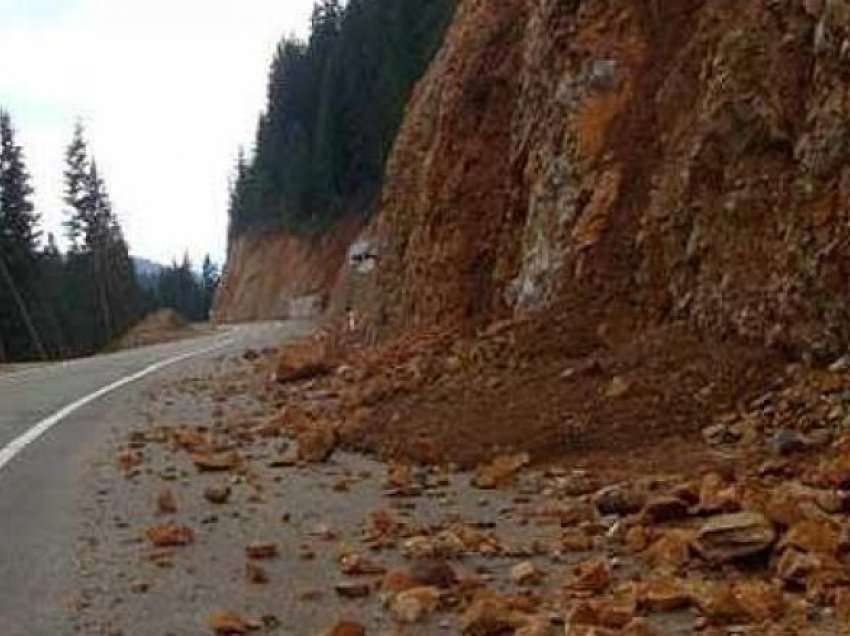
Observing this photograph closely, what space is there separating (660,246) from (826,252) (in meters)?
2.38

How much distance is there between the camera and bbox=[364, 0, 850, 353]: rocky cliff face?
34.1 feet

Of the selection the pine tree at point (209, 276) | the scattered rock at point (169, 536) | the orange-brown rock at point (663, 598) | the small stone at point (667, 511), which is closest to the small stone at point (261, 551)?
the scattered rock at point (169, 536)

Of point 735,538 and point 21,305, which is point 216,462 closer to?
point 735,538

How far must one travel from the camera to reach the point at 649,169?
512 inches

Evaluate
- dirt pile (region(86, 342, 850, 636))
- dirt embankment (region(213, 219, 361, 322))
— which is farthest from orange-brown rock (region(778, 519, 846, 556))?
dirt embankment (region(213, 219, 361, 322))

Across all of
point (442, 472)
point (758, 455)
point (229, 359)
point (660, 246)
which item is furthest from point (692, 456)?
point (229, 359)

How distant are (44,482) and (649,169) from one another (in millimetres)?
6000

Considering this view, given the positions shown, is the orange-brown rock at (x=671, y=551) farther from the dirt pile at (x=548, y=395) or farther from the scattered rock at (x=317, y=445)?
the scattered rock at (x=317, y=445)

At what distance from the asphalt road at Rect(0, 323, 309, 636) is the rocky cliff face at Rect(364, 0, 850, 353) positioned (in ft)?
14.5

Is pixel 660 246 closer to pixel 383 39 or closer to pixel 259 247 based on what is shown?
pixel 383 39

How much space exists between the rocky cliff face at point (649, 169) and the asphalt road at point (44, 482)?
14.5ft

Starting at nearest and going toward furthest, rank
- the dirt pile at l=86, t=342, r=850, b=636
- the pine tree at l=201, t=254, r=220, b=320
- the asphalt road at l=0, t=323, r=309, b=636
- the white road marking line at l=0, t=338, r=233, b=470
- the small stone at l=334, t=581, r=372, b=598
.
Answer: the dirt pile at l=86, t=342, r=850, b=636
the small stone at l=334, t=581, r=372, b=598
the asphalt road at l=0, t=323, r=309, b=636
the white road marking line at l=0, t=338, r=233, b=470
the pine tree at l=201, t=254, r=220, b=320

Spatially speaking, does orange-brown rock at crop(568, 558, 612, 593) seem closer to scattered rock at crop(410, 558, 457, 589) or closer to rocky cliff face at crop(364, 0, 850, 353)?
scattered rock at crop(410, 558, 457, 589)

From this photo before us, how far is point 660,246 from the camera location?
39.9ft
